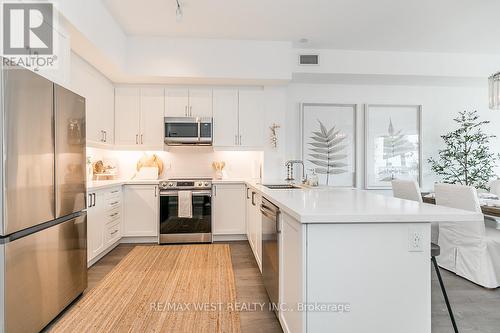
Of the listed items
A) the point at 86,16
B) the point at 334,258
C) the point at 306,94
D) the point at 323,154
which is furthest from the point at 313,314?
the point at 306,94

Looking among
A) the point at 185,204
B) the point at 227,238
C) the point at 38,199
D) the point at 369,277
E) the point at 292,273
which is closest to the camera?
the point at 369,277

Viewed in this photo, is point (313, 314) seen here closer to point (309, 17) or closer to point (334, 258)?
point (334, 258)

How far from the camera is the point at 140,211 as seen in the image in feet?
13.4

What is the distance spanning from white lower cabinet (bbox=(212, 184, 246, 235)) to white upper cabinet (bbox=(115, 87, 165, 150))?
1.17 metres

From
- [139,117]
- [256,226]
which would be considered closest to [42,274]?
[256,226]

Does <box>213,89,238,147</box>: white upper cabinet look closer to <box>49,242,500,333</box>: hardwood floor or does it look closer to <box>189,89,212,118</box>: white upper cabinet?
<box>189,89,212,118</box>: white upper cabinet

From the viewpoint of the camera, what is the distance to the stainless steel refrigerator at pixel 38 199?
5.17ft

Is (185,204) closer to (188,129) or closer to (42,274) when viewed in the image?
(188,129)

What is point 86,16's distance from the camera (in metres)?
2.71

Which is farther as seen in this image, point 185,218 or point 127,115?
point 127,115

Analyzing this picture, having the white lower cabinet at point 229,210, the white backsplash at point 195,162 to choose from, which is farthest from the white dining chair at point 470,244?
the white backsplash at point 195,162

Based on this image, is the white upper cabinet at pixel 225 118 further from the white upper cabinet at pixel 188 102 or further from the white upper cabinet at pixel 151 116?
the white upper cabinet at pixel 151 116

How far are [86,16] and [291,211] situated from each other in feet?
8.62

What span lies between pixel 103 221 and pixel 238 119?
226 cm
